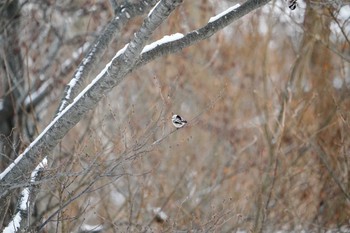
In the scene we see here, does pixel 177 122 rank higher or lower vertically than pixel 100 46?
lower

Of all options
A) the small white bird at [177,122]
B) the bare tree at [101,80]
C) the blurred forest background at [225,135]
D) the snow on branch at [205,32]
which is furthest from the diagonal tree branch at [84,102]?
the blurred forest background at [225,135]

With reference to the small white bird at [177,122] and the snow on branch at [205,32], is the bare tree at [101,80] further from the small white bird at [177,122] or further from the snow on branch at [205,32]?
the small white bird at [177,122]

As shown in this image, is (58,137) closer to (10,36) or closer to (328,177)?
(10,36)

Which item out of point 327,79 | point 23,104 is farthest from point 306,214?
point 23,104

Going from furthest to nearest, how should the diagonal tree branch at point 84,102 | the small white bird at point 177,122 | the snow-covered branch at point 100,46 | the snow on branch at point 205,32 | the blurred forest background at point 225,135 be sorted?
the blurred forest background at point 225,135 → the small white bird at point 177,122 → the snow-covered branch at point 100,46 → the snow on branch at point 205,32 → the diagonal tree branch at point 84,102

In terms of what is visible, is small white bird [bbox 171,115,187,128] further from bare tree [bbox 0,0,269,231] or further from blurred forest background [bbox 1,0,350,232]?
blurred forest background [bbox 1,0,350,232]

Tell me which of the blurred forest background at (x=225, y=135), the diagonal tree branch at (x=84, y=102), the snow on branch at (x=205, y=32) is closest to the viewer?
the diagonal tree branch at (x=84, y=102)

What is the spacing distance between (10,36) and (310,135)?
13.1 ft

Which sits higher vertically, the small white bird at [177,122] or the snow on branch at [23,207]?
the small white bird at [177,122]

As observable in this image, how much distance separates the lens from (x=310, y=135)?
8844mm

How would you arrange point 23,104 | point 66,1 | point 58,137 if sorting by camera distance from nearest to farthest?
1. point 58,137
2. point 23,104
3. point 66,1

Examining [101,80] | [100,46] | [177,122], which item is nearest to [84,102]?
[101,80]

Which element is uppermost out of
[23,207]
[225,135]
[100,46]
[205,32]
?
[225,135]

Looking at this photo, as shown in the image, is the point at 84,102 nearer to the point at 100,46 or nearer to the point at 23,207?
the point at 100,46
